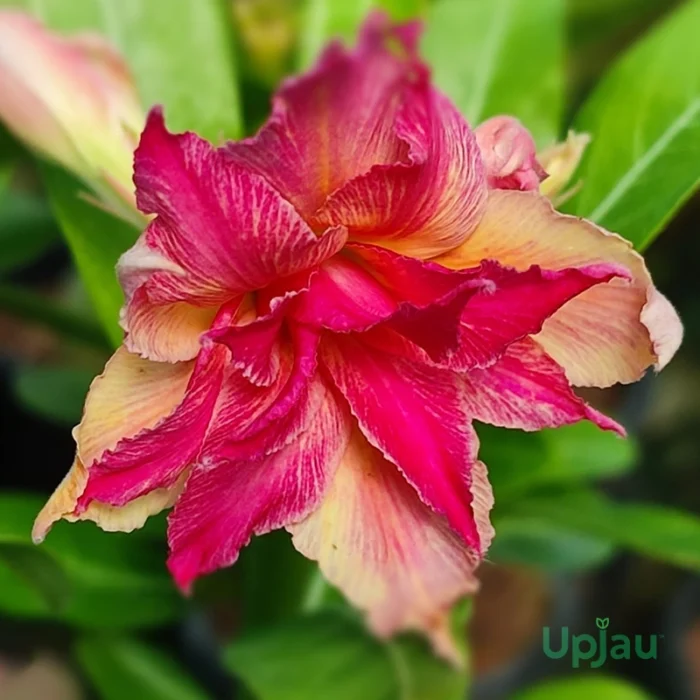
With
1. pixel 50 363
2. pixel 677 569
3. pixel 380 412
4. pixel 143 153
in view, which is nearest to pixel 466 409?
pixel 380 412

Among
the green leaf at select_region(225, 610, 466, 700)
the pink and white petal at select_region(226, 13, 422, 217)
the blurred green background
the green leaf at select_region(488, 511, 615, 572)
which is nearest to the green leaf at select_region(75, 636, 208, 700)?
the blurred green background

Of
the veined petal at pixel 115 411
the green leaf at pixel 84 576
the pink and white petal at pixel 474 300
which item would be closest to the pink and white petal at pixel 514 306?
the pink and white petal at pixel 474 300

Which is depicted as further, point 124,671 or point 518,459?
point 124,671

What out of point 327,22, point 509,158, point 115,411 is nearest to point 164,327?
point 115,411

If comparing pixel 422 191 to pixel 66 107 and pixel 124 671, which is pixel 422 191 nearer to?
pixel 66 107

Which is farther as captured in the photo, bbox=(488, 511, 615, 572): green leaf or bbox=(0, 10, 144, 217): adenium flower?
bbox=(488, 511, 615, 572): green leaf

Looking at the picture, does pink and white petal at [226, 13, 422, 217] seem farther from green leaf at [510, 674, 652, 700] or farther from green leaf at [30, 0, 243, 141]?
green leaf at [510, 674, 652, 700]

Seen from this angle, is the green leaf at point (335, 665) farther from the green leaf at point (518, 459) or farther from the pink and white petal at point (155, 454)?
the pink and white petal at point (155, 454)
